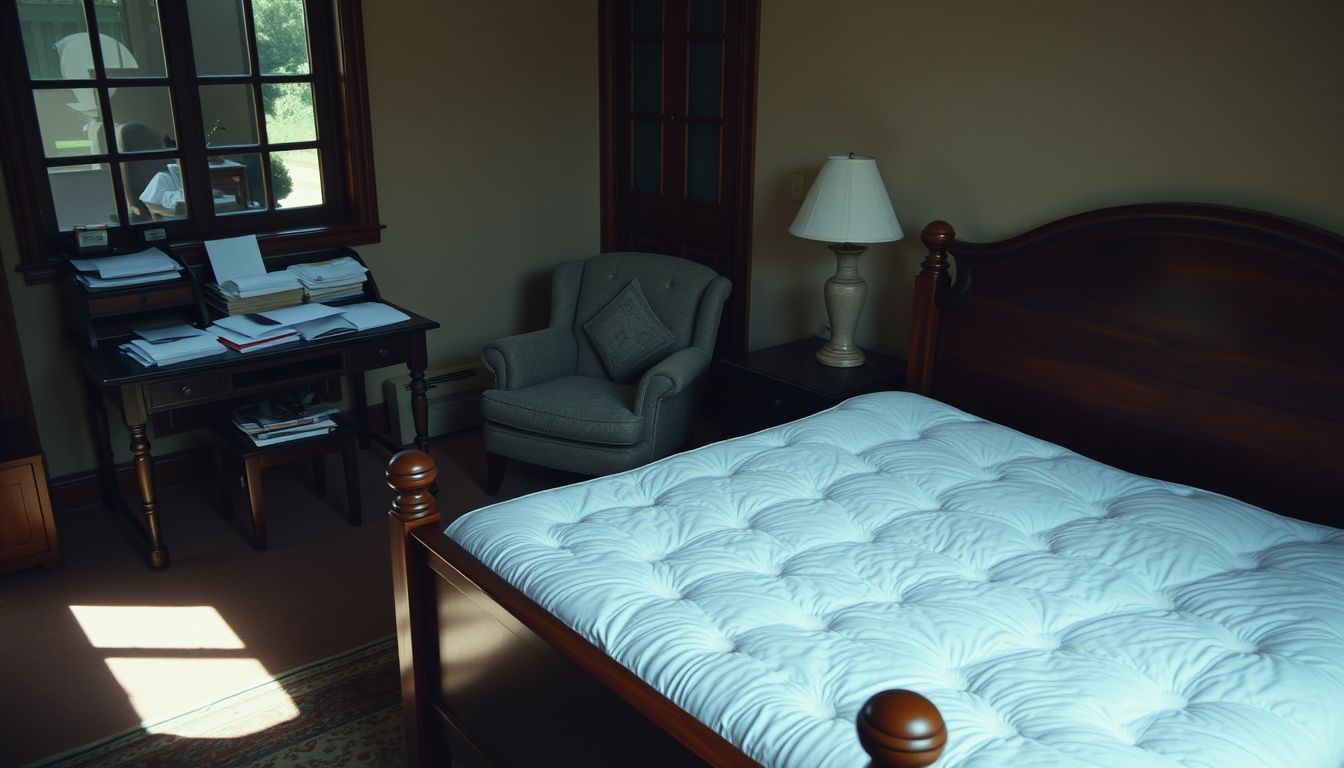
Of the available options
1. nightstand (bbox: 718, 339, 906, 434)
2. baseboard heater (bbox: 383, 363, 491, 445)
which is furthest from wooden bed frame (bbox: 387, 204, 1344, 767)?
baseboard heater (bbox: 383, 363, 491, 445)

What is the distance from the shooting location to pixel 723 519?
7.39ft

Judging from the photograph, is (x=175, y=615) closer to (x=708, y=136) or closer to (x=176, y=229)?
(x=176, y=229)

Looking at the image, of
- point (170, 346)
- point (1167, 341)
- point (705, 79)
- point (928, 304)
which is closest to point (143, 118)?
point (170, 346)

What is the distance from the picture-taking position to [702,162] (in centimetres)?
430

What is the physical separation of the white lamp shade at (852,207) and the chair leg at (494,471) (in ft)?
4.69

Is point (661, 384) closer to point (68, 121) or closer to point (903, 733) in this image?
point (68, 121)

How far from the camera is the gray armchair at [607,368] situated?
141 inches

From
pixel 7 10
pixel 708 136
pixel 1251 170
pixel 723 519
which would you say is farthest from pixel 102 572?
pixel 1251 170

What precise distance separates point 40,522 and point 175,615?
0.58 m

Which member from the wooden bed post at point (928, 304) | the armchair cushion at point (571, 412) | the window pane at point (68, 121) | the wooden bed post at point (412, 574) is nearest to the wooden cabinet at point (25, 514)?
the window pane at point (68, 121)

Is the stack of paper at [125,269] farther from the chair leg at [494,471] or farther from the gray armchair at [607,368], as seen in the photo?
the chair leg at [494,471]

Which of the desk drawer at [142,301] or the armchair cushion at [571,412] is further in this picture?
the armchair cushion at [571,412]

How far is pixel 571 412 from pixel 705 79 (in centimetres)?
156

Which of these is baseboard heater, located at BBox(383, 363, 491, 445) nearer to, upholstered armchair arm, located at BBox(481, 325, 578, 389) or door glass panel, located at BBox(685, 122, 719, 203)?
upholstered armchair arm, located at BBox(481, 325, 578, 389)
